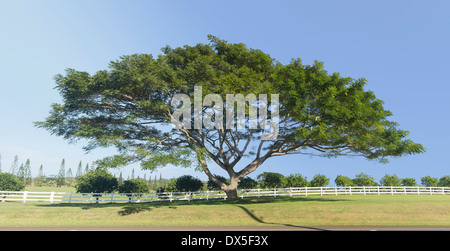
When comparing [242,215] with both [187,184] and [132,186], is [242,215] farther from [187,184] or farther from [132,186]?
[132,186]

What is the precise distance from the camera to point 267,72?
23.5m

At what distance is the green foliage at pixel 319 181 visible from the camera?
4383 cm

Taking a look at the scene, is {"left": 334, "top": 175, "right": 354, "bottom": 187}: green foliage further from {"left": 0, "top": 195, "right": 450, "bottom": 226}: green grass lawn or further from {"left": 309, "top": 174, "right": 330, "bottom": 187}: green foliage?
{"left": 0, "top": 195, "right": 450, "bottom": 226}: green grass lawn

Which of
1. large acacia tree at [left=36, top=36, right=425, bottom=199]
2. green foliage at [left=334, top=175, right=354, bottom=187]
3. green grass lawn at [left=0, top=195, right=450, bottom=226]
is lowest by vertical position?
green grass lawn at [left=0, top=195, right=450, bottom=226]

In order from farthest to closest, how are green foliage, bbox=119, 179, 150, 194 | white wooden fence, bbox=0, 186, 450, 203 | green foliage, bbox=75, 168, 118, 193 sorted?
green foliage, bbox=75, 168, 118, 193, green foliage, bbox=119, 179, 150, 194, white wooden fence, bbox=0, 186, 450, 203

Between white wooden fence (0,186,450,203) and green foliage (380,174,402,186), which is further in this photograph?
green foliage (380,174,402,186)

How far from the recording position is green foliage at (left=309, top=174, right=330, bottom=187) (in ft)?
144

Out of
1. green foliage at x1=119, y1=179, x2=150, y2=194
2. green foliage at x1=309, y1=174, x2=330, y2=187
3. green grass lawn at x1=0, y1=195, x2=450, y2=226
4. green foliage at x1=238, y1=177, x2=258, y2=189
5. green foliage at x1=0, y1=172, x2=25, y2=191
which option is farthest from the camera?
green foliage at x1=309, y1=174, x2=330, y2=187

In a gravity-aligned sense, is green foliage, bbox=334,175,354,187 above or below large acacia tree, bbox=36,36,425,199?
below

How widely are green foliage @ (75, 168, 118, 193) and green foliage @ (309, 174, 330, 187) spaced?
3019cm

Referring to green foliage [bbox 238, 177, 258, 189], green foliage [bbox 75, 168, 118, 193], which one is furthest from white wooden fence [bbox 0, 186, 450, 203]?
green foliage [bbox 75, 168, 118, 193]

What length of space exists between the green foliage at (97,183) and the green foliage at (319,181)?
1189 inches
